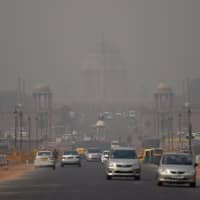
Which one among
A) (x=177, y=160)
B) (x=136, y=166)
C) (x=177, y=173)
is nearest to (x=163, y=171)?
(x=177, y=173)

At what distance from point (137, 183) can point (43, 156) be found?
2976 centimetres

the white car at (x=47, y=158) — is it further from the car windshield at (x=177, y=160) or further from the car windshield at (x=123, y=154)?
the car windshield at (x=177, y=160)

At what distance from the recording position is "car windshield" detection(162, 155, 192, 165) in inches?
2128

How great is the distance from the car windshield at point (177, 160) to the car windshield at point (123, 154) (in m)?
6.47

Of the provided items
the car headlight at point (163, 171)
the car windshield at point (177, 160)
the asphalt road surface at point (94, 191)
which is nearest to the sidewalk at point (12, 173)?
the asphalt road surface at point (94, 191)

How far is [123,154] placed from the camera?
2415 inches

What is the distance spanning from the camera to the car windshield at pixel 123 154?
200 feet

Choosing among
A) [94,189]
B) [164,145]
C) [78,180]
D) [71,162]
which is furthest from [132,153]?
[164,145]

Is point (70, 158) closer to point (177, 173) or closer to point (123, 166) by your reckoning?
point (123, 166)

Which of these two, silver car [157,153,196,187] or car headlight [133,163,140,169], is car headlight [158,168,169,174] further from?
car headlight [133,163,140,169]

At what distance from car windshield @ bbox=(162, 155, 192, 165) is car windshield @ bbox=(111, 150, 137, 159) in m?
6.47

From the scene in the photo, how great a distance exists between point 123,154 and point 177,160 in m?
7.43

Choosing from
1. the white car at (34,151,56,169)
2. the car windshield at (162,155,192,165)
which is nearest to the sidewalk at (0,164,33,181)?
the white car at (34,151,56,169)

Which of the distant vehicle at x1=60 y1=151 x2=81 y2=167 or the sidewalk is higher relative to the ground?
the distant vehicle at x1=60 y1=151 x2=81 y2=167
